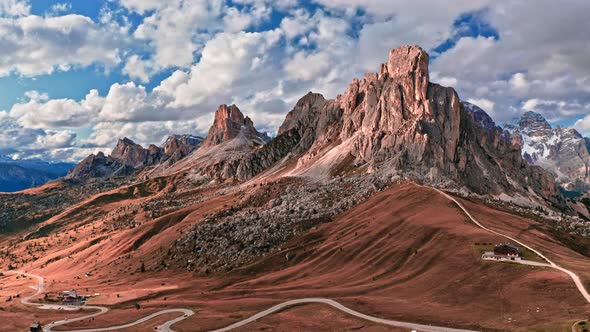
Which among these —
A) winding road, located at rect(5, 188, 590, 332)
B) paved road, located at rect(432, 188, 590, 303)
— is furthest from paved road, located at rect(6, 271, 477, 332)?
paved road, located at rect(432, 188, 590, 303)

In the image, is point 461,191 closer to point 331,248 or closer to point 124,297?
point 331,248

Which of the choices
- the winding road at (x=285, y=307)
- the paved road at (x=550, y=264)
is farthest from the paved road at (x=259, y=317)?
the paved road at (x=550, y=264)

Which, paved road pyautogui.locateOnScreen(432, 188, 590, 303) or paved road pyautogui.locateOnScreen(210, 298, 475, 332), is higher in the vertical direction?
paved road pyautogui.locateOnScreen(432, 188, 590, 303)

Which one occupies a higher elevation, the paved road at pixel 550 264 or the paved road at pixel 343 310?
the paved road at pixel 550 264

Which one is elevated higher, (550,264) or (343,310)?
(550,264)

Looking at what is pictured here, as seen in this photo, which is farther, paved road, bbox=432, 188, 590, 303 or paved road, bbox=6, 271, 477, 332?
paved road, bbox=432, 188, 590, 303

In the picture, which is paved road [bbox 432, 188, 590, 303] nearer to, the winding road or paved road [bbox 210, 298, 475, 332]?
the winding road

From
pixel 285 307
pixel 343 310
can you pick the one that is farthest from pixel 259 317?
pixel 343 310

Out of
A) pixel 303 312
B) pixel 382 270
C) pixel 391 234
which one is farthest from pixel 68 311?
pixel 391 234

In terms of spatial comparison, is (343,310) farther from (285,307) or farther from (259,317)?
(259,317)

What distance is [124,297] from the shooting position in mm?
114125

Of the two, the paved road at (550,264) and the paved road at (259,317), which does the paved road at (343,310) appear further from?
the paved road at (550,264)

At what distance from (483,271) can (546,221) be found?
238 ft

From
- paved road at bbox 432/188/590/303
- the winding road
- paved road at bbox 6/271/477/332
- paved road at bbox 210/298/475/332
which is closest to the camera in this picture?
paved road at bbox 210/298/475/332
